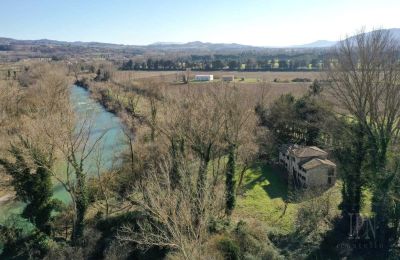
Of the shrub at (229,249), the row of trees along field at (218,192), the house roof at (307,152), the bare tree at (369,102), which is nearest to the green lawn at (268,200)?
the row of trees along field at (218,192)

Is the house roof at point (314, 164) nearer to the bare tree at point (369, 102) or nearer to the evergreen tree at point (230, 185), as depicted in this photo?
the bare tree at point (369, 102)

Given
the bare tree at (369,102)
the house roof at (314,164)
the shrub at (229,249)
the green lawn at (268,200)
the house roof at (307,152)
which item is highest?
the bare tree at (369,102)

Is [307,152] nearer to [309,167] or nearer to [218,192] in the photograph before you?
[309,167]

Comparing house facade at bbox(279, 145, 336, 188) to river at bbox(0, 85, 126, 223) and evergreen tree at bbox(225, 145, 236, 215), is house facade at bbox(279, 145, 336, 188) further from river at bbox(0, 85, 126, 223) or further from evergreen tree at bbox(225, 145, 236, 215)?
river at bbox(0, 85, 126, 223)

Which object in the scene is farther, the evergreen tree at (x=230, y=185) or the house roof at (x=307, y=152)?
the house roof at (x=307, y=152)

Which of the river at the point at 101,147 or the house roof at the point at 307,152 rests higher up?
the house roof at the point at 307,152

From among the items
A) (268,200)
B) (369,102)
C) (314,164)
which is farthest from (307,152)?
(369,102)

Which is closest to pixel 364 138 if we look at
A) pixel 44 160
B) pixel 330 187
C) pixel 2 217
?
pixel 330 187
